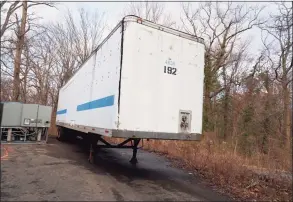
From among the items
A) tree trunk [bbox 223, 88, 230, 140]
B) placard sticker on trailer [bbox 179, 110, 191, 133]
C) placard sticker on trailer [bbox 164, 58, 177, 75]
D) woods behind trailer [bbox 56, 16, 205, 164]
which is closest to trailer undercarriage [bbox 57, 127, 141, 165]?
woods behind trailer [bbox 56, 16, 205, 164]

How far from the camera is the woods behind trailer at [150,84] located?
6.95 m

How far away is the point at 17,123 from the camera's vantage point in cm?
1606

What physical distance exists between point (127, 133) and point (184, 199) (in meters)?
1.89

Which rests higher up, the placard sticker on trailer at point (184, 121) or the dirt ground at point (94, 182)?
the placard sticker on trailer at point (184, 121)

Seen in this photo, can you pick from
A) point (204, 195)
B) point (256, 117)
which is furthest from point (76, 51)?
point (204, 195)

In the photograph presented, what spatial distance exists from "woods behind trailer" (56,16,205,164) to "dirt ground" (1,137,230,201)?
1.19 metres

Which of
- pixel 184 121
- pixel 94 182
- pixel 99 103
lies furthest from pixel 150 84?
pixel 94 182

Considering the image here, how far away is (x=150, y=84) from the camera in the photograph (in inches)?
285

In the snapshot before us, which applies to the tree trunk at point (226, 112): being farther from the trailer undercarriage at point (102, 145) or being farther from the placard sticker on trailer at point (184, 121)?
the placard sticker on trailer at point (184, 121)

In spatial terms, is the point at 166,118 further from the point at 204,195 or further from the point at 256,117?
the point at 256,117

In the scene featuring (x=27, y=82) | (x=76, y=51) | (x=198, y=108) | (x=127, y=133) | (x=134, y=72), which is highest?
(x=76, y=51)

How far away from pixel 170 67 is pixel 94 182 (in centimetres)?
330

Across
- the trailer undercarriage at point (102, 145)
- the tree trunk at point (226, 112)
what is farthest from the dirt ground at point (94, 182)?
the tree trunk at point (226, 112)

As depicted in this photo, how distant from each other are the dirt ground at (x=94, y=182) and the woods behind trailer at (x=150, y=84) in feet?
3.91
